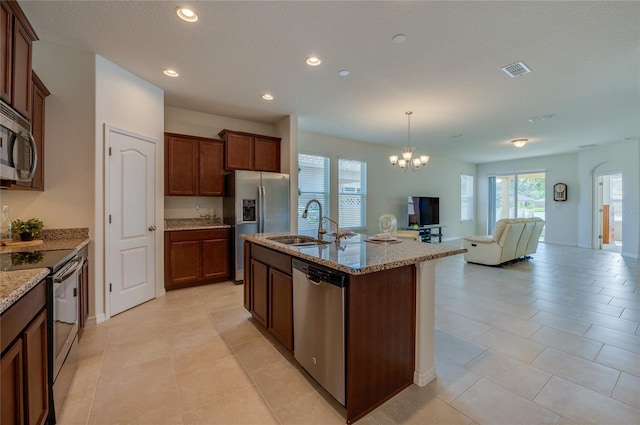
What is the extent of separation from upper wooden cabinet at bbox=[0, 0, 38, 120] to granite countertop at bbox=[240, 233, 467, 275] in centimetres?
198

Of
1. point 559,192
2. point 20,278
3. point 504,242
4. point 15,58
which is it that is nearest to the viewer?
point 20,278

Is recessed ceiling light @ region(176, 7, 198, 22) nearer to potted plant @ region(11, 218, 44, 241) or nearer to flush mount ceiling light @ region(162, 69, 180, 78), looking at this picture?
Result: flush mount ceiling light @ region(162, 69, 180, 78)

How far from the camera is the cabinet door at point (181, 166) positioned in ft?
13.2

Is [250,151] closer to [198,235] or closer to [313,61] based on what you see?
[198,235]

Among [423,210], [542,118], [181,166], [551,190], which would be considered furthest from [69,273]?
[551,190]

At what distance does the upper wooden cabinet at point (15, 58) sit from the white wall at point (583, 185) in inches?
404

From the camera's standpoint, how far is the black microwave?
5.54 ft

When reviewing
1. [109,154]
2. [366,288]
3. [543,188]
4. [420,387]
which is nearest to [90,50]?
[109,154]

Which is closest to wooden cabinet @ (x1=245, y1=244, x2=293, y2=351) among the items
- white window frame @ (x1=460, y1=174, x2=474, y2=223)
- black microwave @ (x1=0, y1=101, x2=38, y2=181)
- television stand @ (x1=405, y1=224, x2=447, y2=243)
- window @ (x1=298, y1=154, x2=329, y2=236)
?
black microwave @ (x1=0, y1=101, x2=38, y2=181)

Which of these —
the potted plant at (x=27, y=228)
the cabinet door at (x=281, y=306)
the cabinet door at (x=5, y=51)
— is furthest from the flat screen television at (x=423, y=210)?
the cabinet door at (x=5, y=51)

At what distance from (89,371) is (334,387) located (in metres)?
1.85

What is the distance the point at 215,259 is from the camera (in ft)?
13.9

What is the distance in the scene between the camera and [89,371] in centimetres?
207

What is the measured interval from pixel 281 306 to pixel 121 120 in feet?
9.10
